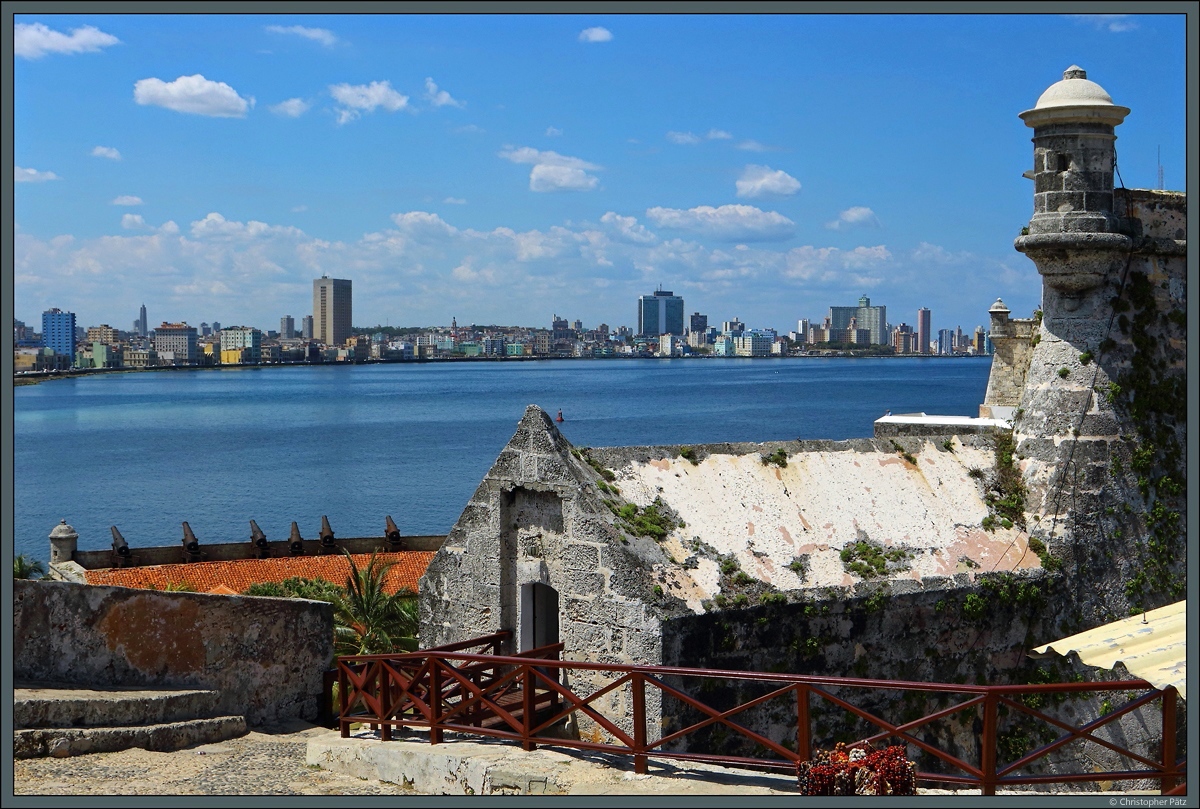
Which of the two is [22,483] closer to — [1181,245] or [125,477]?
[125,477]

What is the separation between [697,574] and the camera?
12148 millimetres

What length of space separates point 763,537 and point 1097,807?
5.79 metres

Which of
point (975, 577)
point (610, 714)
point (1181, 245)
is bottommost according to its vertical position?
point (610, 714)

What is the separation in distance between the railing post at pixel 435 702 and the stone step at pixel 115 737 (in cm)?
233

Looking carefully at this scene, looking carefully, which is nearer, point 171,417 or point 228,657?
point 228,657

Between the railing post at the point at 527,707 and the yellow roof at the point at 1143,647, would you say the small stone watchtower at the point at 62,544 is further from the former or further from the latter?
the yellow roof at the point at 1143,647

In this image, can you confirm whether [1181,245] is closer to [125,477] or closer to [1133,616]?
[1133,616]

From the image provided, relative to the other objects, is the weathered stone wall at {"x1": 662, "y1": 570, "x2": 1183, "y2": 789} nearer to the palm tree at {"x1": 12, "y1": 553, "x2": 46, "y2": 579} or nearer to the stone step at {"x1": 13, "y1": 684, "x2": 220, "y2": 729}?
the stone step at {"x1": 13, "y1": 684, "x2": 220, "y2": 729}

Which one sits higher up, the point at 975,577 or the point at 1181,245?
the point at 1181,245

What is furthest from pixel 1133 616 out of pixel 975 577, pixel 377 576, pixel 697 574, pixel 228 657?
pixel 377 576

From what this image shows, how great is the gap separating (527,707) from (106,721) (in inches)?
152

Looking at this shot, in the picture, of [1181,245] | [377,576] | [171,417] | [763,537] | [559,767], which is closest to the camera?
[559,767]

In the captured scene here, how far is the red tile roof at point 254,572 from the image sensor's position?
1563 inches

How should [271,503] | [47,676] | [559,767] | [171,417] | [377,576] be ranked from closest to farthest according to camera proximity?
[559,767]
[47,676]
[377,576]
[271,503]
[171,417]
